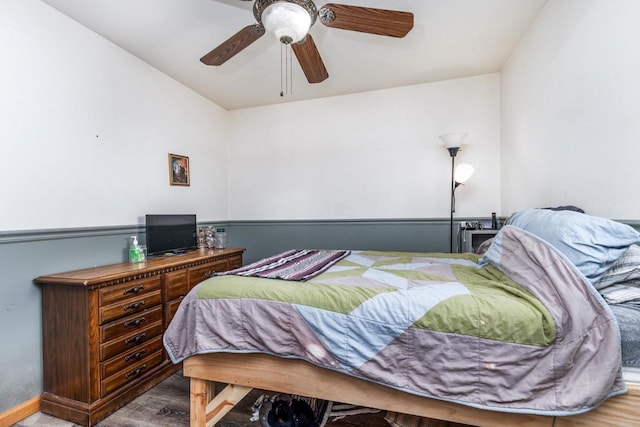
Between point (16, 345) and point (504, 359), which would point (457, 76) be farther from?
point (16, 345)

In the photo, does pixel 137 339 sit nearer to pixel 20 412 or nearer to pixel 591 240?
pixel 20 412

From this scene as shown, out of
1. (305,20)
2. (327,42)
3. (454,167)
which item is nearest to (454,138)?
(454,167)

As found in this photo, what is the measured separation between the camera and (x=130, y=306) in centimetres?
185

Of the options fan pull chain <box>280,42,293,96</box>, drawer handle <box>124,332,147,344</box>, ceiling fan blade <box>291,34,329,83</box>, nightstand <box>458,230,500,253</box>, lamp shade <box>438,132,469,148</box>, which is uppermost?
fan pull chain <box>280,42,293,96</box>

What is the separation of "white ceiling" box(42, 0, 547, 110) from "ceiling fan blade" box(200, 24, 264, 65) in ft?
0.80

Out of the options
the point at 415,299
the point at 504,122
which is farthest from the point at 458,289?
the point at 504,122

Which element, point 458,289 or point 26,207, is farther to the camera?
point 26,207

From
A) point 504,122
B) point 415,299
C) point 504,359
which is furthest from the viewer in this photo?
point 504,122

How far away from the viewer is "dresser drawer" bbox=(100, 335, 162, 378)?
1713mm

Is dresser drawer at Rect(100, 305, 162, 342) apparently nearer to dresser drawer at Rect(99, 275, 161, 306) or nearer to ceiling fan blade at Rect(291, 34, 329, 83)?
dresser drawer at Rect(99, 275, 161, 306)

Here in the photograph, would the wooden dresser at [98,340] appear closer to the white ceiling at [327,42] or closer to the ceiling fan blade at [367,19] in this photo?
the white ceiling at [327,42]

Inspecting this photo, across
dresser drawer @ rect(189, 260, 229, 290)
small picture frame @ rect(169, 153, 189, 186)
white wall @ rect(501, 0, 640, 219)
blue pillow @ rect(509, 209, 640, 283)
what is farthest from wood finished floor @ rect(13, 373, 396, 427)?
small picture frame @ rect(169, 153, 189, 186)

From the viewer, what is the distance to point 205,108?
133 inches

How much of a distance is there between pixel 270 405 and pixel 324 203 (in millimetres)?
2283
